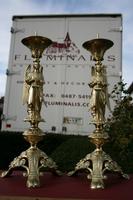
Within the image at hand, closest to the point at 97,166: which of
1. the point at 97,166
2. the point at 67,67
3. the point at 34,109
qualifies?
the point at 97,166

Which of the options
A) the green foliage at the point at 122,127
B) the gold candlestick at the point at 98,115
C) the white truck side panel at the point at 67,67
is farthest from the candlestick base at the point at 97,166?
the white truck side panel at the point at 67,67

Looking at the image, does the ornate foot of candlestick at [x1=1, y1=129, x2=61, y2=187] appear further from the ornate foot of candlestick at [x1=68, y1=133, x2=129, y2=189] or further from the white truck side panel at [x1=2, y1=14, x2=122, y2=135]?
the white truck side panel at [x1=2, y1=14, x2=122, y2=135]

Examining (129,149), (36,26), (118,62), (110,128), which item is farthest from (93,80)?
(36,26)

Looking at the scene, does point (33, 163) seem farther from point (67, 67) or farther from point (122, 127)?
point (67, 67)

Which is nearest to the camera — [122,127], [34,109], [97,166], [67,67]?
[97,166]

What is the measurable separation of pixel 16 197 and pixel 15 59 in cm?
678

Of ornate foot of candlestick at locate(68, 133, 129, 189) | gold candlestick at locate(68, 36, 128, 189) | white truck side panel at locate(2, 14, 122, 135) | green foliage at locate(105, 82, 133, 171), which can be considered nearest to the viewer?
ornate foot of candlestick at locate(68, 133, 129, 189)

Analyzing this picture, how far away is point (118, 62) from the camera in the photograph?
9266 mm

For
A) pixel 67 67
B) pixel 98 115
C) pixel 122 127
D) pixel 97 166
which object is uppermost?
pixel 67 67

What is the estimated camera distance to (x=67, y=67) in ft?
31.1

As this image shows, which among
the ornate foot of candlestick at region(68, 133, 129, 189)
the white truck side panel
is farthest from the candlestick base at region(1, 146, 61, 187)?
the white truck side panel

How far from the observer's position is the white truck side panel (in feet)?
30.6

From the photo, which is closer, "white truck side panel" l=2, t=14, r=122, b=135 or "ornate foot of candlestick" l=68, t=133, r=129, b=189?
"ornate foot of candlestick" l=68, t=133, r=129, b=189

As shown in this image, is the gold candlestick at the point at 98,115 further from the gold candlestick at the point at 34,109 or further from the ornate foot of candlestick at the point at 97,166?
the gold candlestick at the point at 34,109
